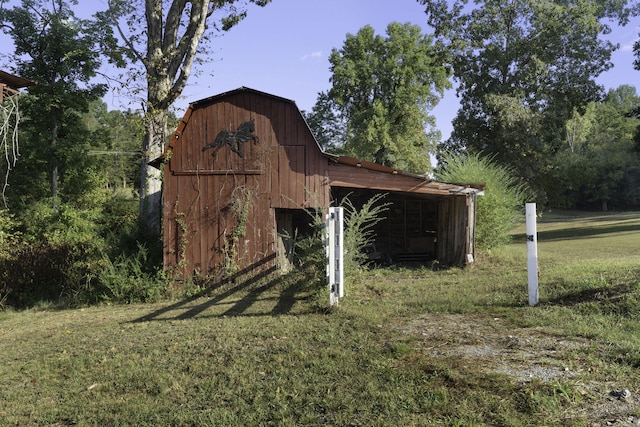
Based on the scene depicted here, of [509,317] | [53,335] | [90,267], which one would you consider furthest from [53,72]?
[509,317]

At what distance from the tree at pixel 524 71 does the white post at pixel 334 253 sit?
18331mm

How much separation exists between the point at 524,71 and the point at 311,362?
23.9 meters

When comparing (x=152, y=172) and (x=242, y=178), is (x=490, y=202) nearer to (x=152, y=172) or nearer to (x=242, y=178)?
(x=242, y=178)

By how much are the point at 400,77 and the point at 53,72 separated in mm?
22582

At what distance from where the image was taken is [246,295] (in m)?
9.78

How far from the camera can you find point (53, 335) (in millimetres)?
7055

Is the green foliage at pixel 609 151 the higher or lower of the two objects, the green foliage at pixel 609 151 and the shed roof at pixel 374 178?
the higher

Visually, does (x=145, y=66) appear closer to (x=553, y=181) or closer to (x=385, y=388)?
(x=385, y=388)

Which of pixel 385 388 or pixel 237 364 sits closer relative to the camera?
pixel 385 388

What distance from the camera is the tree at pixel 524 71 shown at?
2270 cm

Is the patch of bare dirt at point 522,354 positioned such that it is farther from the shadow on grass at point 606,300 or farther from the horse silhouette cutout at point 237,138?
the horse silhouette cutout at point 237,138

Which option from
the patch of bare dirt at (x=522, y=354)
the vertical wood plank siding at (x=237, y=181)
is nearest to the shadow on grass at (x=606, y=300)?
the patch of bare dirt at (x=522, y=354)

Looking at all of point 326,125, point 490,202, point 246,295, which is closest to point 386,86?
point 326,125

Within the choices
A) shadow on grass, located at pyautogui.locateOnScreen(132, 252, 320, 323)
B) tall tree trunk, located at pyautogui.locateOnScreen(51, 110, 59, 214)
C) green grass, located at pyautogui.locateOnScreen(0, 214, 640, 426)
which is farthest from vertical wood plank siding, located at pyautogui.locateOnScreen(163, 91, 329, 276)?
tall tree trunk, located at pyautogui.locateOnScreen(51, 110, 59, 214)
